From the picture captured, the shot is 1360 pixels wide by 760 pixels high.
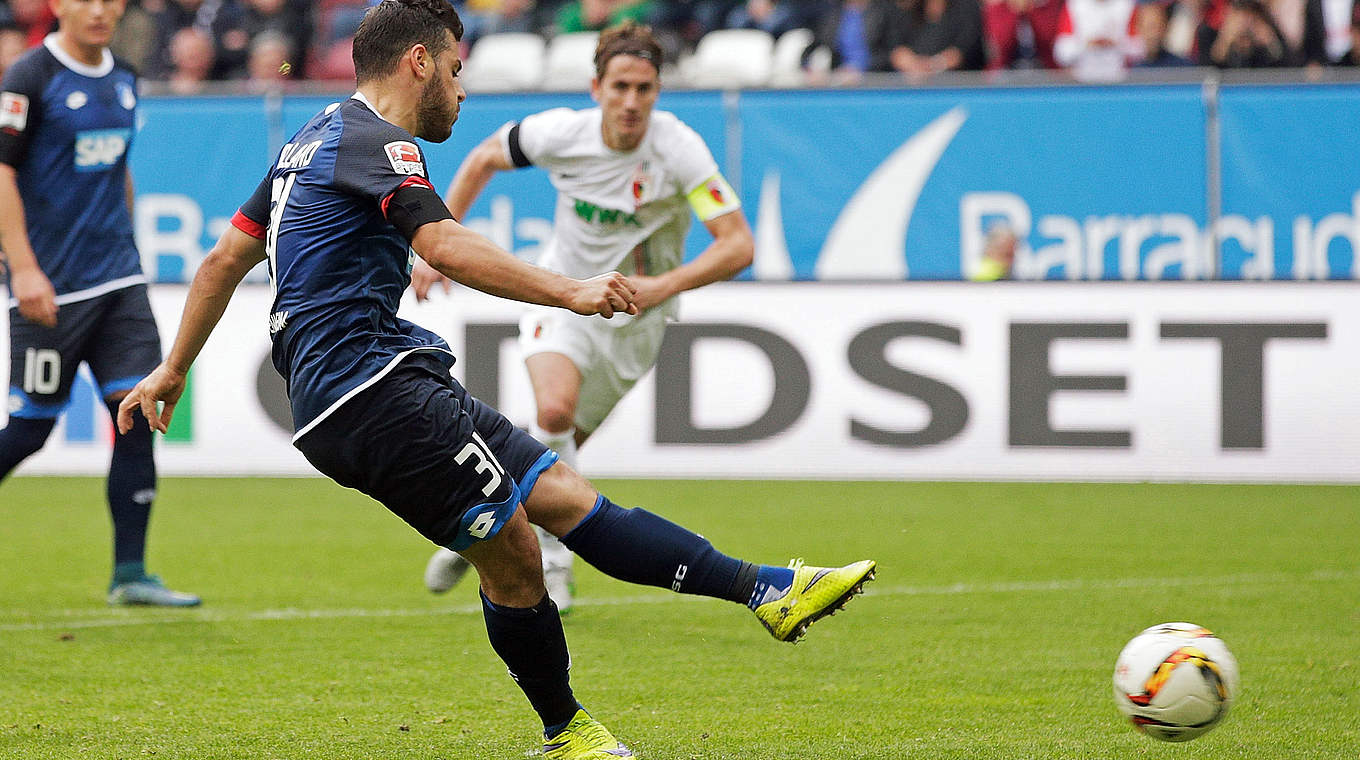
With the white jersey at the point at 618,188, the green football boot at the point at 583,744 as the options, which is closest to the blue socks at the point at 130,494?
the white jersey at the point at 618,188

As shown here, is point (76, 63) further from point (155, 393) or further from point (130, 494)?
point (155, 393)

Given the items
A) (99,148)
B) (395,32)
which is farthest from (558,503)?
(99,148)

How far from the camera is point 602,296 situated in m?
3.60

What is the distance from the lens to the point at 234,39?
16.2m

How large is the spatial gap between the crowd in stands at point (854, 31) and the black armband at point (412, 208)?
10.4m

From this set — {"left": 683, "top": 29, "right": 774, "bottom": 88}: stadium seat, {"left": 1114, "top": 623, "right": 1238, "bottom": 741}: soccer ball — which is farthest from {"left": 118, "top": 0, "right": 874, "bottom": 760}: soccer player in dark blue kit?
{"left": 683, "top": 29, "right": 774, "bottom": 88}: stadium seat

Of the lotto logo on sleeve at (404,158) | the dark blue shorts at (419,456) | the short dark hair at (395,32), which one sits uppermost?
the short dark hair at (395,32)

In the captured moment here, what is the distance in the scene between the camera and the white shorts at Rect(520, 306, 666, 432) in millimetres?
6797

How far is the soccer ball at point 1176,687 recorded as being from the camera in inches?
161

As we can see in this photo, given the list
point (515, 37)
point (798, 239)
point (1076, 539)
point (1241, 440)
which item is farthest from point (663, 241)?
point (515, 37)

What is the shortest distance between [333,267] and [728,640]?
2581 millimetres

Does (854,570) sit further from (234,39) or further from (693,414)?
(234,39)

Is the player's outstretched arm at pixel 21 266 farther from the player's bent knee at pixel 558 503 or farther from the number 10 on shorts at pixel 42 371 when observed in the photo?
the player's bent knee at pixel 558 503

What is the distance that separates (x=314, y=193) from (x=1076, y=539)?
5527 mm
